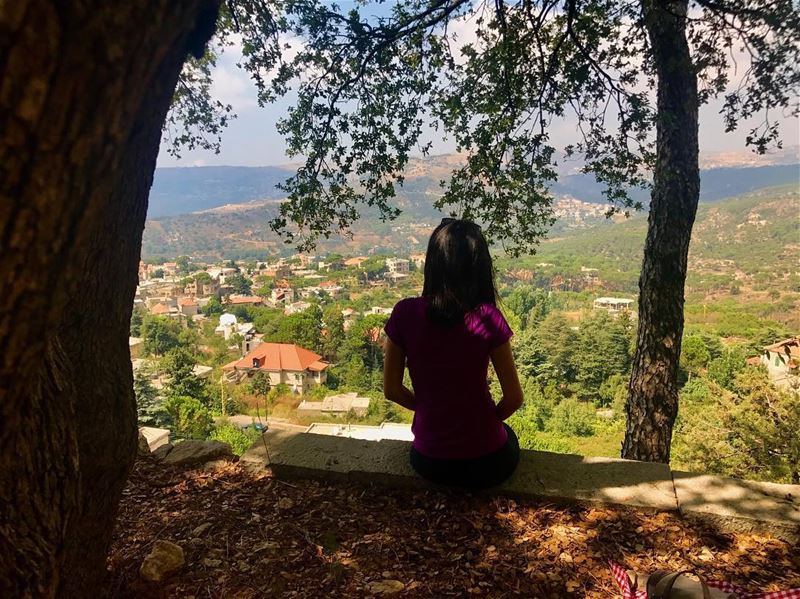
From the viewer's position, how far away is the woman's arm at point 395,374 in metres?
1.96

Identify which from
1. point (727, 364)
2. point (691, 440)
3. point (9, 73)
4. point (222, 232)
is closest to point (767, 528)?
point (9, 73)

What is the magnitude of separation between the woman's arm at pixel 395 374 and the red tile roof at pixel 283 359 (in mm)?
32167

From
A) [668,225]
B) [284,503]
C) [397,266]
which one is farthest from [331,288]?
[284,503]

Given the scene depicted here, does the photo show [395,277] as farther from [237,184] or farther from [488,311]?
[237,184]

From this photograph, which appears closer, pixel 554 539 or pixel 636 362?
pixel 554 539

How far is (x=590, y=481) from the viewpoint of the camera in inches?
84.1

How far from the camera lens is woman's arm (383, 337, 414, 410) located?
196cm

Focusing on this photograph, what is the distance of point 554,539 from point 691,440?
10077mm

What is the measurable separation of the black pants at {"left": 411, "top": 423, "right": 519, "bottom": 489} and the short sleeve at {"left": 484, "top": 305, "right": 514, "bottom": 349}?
20.4 inches

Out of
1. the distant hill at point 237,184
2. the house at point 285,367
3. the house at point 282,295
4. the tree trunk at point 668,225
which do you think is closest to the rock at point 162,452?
the tree trunk at point 668,225

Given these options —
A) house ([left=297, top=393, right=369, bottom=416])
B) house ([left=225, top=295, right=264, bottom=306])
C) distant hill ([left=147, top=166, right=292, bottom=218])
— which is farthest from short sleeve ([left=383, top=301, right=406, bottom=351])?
distant hill ([left=147, top=166, right=292, bottom=218])

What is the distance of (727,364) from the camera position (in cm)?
2769

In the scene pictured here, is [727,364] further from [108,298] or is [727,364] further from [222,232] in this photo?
[222,232]

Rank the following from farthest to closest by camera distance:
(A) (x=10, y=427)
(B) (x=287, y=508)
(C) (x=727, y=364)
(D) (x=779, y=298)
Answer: (D) (x=779, y=298) → (C) (x=727, y=364) → (B) (x=287, y=508) → (A) (x=10, y=427)
